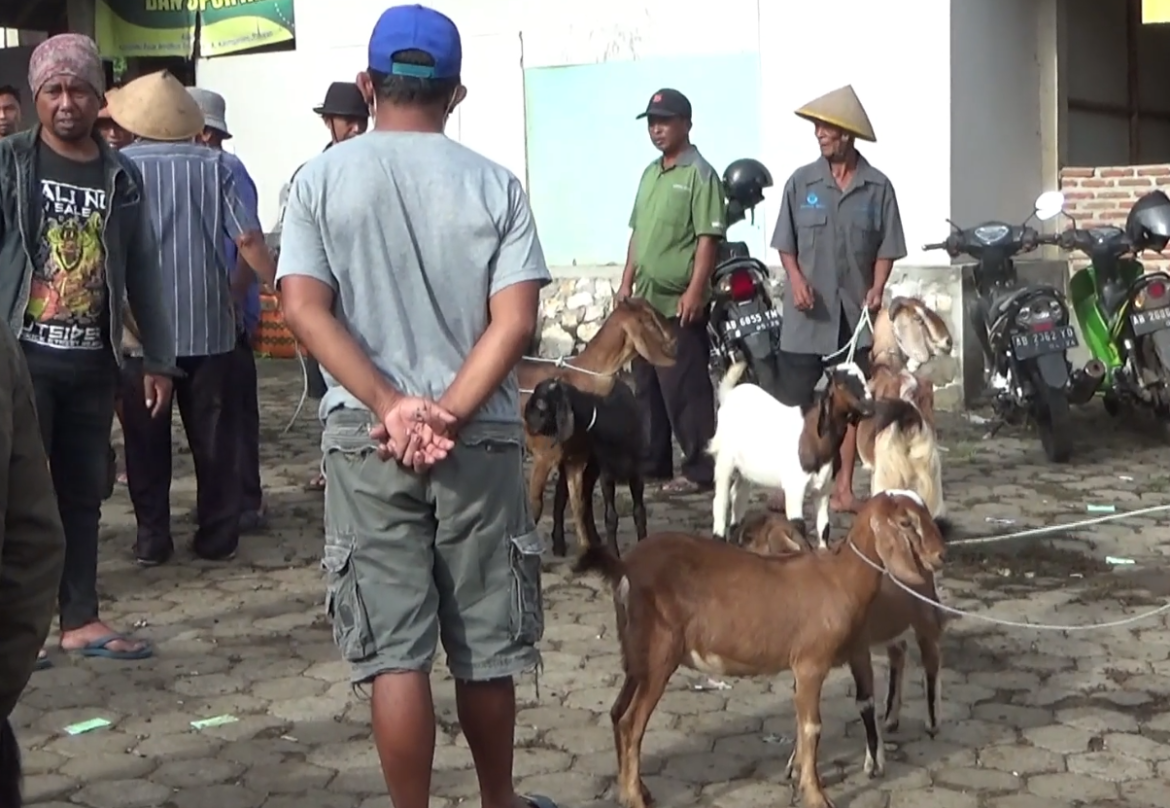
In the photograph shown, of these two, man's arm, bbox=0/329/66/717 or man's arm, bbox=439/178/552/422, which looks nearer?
man's arm, bbox=0/329/66/717

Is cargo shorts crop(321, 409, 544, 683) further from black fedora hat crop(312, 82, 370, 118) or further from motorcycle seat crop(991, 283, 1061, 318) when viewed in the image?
motorcycle seat crop(991, 283, 1061, 318)

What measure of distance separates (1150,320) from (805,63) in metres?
3.25

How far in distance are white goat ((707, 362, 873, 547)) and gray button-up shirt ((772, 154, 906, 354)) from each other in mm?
774

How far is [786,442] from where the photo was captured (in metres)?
7.09

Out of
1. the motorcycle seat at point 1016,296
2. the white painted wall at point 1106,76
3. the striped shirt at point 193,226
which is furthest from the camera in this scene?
the white painted wall at point 1106,76

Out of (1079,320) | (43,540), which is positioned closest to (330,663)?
(43,540)

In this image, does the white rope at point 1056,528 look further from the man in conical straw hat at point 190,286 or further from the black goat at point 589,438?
the man in conical straw hat at point 190,286

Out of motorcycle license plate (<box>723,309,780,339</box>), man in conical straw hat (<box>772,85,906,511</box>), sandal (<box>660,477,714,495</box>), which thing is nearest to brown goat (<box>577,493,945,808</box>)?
man in conical straw hat (<box>772,85,906,511</box>)

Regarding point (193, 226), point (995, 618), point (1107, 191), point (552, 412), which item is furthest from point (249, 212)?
point (1107, 191)

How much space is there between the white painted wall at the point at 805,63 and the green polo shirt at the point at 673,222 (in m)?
3.15

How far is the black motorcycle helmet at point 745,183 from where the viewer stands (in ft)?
35.4

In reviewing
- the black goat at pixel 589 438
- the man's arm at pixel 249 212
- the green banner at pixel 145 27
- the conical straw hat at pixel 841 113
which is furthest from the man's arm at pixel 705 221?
the green banner at pixel 145 27

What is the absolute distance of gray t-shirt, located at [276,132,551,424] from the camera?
364 centimetres

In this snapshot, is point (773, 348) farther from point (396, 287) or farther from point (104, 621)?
point (396, 287)
